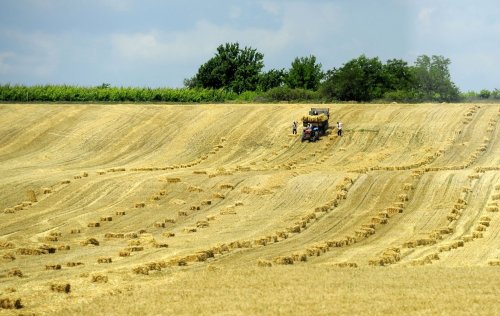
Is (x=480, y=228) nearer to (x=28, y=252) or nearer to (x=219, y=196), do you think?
(x=219, y=196)

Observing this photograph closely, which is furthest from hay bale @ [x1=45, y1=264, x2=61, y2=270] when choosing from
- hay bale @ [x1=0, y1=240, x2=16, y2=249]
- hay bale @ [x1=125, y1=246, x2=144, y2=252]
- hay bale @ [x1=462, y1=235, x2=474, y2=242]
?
hay bale @ [x1=462, y1=235, x2=474, y2=242]

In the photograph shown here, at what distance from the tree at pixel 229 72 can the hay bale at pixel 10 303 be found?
115 m

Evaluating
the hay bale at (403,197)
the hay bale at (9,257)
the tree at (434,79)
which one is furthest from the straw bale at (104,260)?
the tree at (434,79)

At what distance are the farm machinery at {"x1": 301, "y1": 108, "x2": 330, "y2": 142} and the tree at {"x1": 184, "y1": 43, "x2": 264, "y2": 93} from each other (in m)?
63.2

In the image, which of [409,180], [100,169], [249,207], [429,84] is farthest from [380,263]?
[429,84]

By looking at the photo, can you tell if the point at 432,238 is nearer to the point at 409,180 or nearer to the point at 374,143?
the point at 409,180

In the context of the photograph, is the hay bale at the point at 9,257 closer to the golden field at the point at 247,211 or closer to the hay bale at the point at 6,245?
the golden field at the point at 247,211

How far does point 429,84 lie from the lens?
125 meters

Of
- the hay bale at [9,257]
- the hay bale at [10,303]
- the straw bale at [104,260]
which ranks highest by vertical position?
the hay bale at [10,303]

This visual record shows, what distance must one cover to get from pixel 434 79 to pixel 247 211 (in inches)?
3250

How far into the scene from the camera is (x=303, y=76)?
14125 centimetres

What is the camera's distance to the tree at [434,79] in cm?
11862

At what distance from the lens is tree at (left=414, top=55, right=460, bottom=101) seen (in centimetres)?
11862

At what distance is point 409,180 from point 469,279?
2396cm
